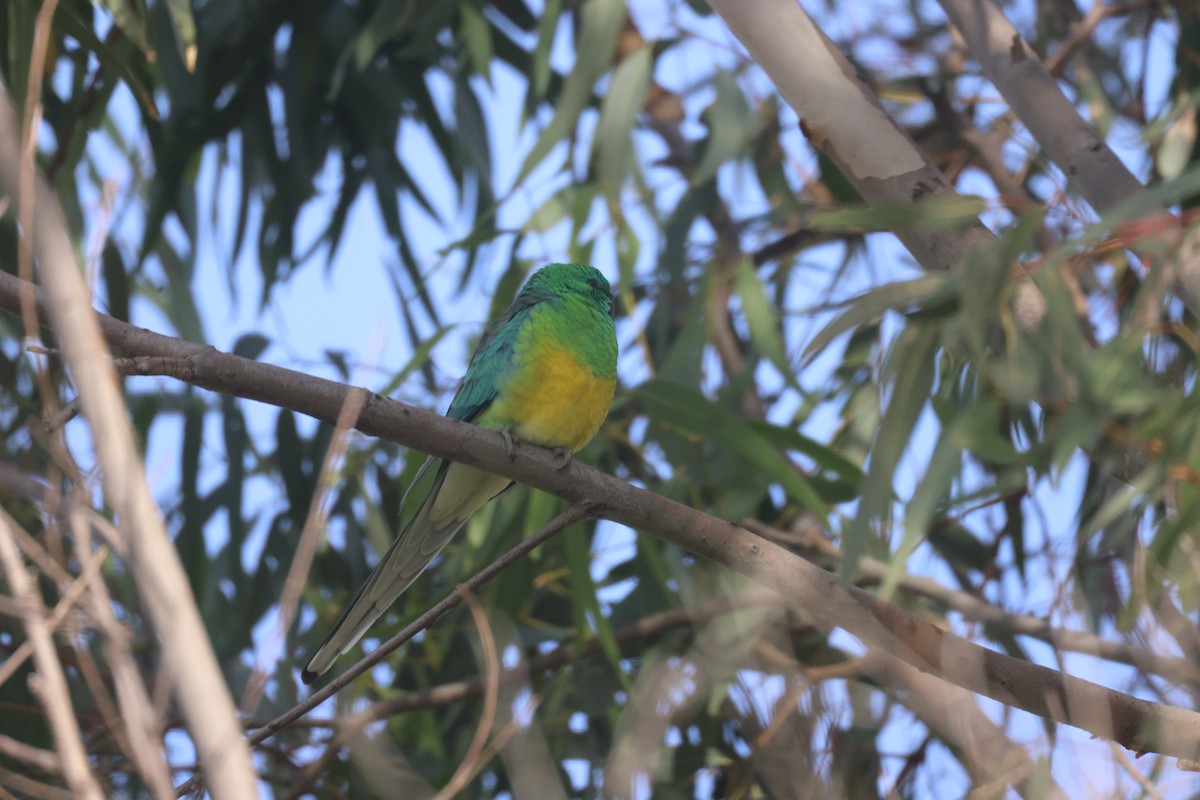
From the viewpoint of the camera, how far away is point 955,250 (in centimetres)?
236

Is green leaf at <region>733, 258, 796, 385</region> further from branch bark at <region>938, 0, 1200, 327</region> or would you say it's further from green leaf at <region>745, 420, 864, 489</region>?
branch bark at <region>938, 0, 1200, 327</region>

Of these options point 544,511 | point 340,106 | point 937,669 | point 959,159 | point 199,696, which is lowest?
point 199,696

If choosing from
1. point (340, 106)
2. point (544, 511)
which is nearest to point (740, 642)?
point (544, 511)

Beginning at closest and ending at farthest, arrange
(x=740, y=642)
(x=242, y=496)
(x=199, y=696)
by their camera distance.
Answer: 1. (x=199, y=696)
2. (x=740, y=642)
3. (x=242, y=496)

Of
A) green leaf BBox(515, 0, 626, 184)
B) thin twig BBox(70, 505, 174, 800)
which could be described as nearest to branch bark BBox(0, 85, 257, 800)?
thin twig BBox(70, 505, 174, 800)

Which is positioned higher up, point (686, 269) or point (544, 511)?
point (686, 269)

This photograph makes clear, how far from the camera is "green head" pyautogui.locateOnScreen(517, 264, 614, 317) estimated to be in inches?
133

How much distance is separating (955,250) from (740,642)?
117cm

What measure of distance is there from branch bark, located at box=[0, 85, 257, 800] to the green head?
2207 mm

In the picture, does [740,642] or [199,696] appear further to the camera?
[740,642]

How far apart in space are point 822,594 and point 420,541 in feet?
3.56

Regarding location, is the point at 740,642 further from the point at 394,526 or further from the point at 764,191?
the point at 764,191

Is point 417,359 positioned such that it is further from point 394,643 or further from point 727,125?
point 394,643

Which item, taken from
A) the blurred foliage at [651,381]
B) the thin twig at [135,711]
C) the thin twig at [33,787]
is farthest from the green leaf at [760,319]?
the thin twig at [135,711]
